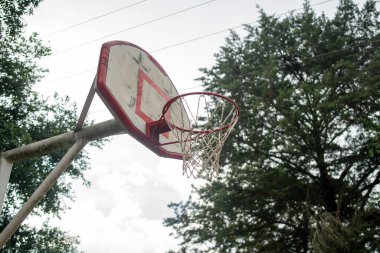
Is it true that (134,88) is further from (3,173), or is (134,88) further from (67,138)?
(3,173)

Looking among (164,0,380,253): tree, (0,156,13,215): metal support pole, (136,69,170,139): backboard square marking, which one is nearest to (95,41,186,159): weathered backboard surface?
(136,69,170,139): backboard square marking

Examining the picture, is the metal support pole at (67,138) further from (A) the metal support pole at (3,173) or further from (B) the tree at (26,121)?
(B) the tree at (26,121)

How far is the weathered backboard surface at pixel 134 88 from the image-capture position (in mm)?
3863

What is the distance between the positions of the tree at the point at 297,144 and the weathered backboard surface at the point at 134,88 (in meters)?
6.45

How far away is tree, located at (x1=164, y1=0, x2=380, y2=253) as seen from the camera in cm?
1091

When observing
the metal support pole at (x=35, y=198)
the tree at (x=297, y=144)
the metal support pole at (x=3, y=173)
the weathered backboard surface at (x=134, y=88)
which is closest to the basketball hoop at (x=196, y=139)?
the weathered backboard surface at (x=134, y=88)

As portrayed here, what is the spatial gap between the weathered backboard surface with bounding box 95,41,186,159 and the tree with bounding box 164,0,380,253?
645 cm

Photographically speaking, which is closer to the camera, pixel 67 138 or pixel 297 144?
pixel 67 138

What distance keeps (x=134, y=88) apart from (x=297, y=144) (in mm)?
7973

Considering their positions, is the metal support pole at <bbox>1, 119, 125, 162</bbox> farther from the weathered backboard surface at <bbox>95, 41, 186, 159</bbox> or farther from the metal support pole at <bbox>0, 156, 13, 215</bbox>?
the weathered backboard surface at <bbox>95, 41, 186, 159</bbox>

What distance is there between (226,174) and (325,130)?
3842 mm

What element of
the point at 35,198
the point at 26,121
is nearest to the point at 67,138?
the point at 35,198

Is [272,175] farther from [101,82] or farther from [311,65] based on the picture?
[101,82]

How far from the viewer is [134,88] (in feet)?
15.2
